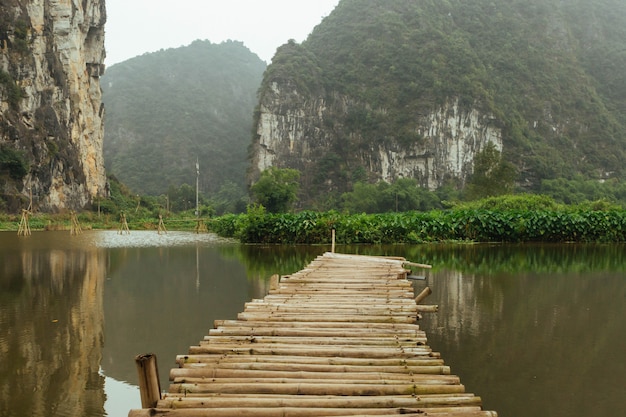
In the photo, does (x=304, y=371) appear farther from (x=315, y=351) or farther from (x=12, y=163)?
(x=12, y=163)

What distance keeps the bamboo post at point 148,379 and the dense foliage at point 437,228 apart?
15.6 meters

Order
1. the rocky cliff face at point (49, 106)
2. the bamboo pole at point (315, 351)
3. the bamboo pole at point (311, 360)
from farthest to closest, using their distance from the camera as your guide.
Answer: the rocky cliff face at point (49, 106), the bamboo pole at point (315, 351), the bamboo pole at point (311, 360)

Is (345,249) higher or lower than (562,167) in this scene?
lower

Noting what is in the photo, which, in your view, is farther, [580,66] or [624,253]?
[580,66]

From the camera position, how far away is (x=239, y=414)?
2.88 meters

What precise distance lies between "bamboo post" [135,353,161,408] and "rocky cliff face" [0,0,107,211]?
37.9 metres

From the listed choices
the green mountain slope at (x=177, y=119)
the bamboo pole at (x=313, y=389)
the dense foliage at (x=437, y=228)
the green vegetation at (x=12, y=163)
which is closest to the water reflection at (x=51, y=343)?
the bamboo pole at (x=313, y=389)

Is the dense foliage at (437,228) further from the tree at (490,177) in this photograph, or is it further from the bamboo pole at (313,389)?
the tree at (490,177)

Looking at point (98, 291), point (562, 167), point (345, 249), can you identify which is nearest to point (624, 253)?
point (345, 249)

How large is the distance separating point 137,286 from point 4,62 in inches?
1412

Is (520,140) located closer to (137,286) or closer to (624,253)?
(624,253)

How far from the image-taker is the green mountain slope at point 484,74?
73.6m

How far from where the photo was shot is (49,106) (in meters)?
42.4

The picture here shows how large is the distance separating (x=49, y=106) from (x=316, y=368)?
146ft
